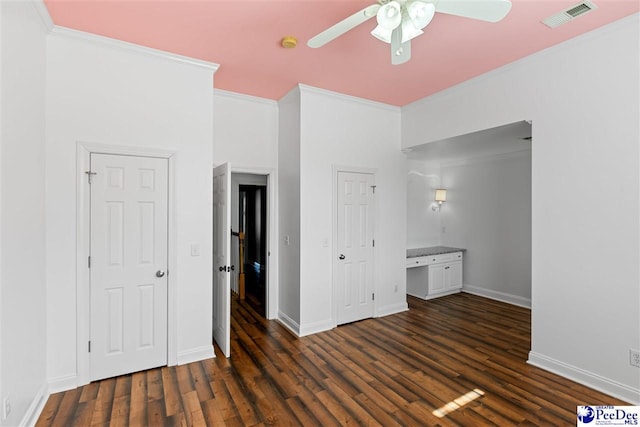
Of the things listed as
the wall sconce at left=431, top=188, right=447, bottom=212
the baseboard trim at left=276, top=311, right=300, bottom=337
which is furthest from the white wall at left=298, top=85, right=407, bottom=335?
the wall sconce at left=431, top=188, right=447, bottom=212

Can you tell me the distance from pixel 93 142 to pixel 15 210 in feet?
3.18

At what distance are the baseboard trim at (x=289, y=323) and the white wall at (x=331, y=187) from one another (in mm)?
102

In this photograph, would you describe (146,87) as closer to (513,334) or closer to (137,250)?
(137,250)

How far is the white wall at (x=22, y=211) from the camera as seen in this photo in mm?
1891

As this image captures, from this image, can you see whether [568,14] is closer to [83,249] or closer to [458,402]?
[458,402]

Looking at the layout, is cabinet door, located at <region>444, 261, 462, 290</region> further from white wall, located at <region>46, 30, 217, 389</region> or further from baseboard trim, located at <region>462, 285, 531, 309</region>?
white wall, located at <region>46, 30, 217, 389</region>

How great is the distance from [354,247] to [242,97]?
2535mm

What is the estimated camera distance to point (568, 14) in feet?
8.05

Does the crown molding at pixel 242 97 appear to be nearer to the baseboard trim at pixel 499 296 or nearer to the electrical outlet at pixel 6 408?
the electrical outlet at pixel 6 408

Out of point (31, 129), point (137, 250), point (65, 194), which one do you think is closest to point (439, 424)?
point (137, 250)

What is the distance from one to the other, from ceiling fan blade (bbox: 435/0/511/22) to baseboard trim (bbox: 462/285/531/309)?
4657mm

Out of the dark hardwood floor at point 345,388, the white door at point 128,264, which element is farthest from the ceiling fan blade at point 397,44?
the dark hardwood floor at point 345,388

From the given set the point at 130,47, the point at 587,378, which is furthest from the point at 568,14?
the point at 130,47

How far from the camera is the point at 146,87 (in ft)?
9.84
